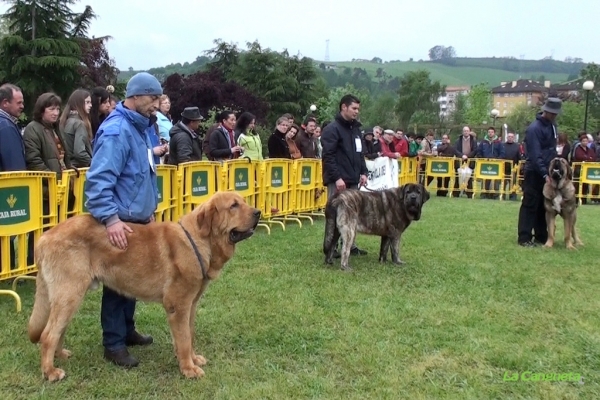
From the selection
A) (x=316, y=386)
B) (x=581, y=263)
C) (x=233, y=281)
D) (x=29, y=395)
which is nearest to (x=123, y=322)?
(x=29, y=395)

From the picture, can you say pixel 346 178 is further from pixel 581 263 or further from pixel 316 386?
pixel 316 386

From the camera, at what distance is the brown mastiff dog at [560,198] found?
30.6 feet

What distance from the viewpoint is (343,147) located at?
26.4 ft

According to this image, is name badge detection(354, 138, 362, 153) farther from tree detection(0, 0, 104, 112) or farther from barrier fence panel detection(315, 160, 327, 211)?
tree detection(0, 0, 104, 112)

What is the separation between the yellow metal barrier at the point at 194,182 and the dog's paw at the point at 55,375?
480cm

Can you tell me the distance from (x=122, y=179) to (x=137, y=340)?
1.46m

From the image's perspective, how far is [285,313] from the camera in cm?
560

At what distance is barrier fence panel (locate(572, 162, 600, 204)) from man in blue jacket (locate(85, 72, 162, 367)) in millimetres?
16330

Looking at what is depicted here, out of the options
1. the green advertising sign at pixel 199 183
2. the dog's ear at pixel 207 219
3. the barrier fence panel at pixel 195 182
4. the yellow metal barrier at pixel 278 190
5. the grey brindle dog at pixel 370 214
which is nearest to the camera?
the dog's ear at pixel 207 219

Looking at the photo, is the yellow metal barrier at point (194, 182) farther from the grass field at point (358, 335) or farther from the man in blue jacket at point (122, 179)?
the man in blue jacket at point (122, 179)

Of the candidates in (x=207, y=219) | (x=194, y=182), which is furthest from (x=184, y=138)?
(x=207, y=219)

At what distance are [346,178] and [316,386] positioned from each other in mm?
4484

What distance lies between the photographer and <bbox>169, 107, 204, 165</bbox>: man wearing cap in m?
8.95

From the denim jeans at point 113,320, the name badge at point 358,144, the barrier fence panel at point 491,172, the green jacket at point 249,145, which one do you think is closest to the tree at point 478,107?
the barrier fence panel at point 491,172
